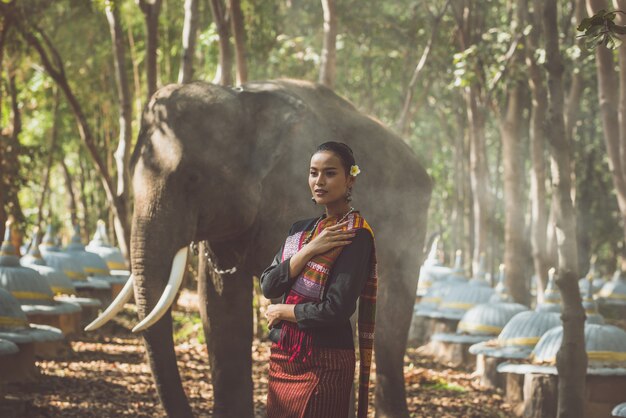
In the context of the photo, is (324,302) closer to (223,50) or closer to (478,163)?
(223,50)

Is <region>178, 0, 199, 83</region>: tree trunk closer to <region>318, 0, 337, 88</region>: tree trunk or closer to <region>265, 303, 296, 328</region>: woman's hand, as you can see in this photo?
<region>318, 0, 337, 88</region>: tree trunk

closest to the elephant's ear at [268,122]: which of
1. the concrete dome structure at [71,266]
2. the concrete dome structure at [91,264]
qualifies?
the concrete dome structure at [71,266]

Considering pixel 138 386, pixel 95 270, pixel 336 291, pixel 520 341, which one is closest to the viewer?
pixel 336 291

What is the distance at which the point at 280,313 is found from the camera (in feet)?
13.3

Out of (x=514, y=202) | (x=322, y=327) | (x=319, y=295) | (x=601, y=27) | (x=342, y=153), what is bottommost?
(x=322, y=327)

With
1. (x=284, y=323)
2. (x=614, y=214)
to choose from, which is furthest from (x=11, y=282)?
(x=614, y=214)

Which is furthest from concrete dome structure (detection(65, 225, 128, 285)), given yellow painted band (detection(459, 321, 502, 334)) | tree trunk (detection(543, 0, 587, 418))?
tree trunk (detection(543, 0, 587, 418))

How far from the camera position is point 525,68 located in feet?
54.7

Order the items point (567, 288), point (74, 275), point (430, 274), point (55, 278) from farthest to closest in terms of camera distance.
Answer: point (430, 274)
point (74, 275)
point (55, 278)
point (567, 288)

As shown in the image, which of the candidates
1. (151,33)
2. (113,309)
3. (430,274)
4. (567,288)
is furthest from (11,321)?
(430,274)

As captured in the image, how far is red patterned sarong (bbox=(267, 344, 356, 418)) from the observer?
13.3ft

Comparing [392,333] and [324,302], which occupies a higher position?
[324,302]

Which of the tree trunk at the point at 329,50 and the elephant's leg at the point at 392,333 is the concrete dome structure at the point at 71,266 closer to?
the tree trunk at the point at 329,50

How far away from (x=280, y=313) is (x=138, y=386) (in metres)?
5.93
